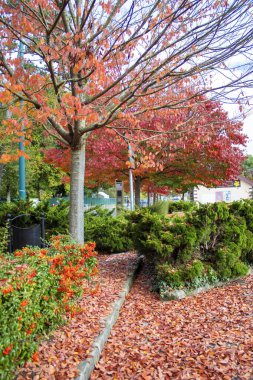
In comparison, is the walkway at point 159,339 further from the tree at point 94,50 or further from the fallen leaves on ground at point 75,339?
the tree at point 94,50

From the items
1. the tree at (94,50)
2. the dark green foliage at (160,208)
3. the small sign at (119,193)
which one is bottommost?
the dark green foliage at (160,208)

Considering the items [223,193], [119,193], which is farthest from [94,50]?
[223,193]

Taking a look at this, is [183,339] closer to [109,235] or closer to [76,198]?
[76,198]

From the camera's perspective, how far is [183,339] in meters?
3.45

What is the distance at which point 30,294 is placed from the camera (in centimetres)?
240

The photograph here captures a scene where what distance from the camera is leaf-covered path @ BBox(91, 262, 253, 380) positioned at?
9.06ft

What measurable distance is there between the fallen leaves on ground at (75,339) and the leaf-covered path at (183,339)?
21cm

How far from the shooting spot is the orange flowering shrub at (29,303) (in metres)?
2.16

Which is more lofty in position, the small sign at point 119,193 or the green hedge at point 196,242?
the small sign at point 119,193

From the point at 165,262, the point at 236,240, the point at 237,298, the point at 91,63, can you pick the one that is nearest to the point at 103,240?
the point at 165,262

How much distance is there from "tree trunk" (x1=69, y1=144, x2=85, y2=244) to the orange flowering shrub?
1.87 metres

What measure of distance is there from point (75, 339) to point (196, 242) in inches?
108

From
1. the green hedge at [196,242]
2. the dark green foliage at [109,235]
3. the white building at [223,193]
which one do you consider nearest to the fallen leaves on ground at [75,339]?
the green hedge at [196,242]

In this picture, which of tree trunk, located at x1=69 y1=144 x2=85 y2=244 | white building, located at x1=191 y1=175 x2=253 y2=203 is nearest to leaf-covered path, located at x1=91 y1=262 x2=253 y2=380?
tree trunk, located at x1=69 y1=144 x2=85 y2=244
